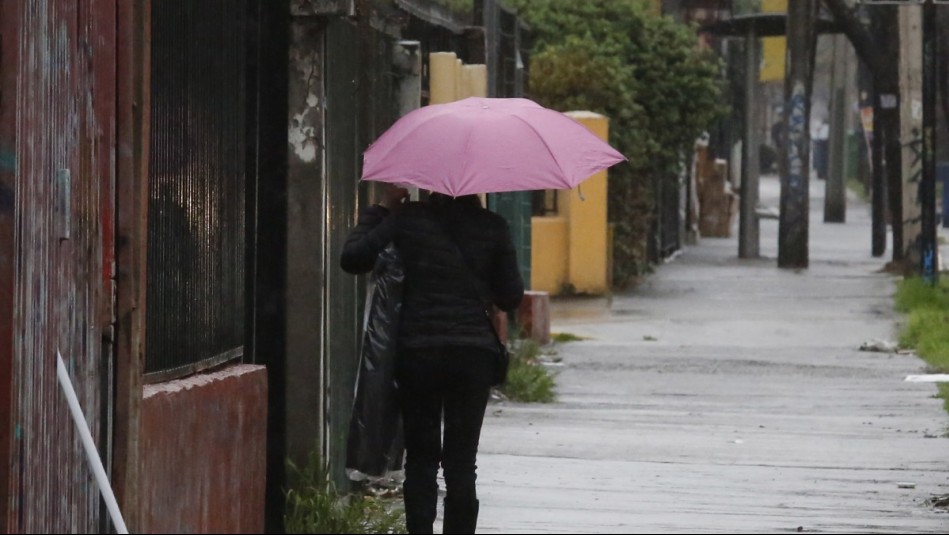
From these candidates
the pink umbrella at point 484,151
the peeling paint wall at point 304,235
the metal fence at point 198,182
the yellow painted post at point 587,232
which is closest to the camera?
the metal fence at point 198,182

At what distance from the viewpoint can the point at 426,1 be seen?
34.5ft

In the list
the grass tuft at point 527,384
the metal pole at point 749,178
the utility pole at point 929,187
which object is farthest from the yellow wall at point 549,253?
the metal pole at point 749,178

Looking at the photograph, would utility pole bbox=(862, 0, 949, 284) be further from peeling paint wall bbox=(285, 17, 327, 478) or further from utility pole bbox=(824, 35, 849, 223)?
utility pole bbox=(824, 35, 849, 223)

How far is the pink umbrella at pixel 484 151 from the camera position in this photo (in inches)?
239

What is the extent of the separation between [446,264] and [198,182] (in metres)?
0.88

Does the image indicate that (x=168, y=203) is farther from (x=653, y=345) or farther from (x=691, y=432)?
(x=653, y=345)

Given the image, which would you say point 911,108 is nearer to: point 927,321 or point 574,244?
point 574,244

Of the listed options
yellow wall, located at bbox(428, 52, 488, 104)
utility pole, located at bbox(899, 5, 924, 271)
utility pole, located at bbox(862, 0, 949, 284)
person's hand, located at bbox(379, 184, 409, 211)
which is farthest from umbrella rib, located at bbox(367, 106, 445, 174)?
utility pole, located at bbox(899, 5, 924, 271)

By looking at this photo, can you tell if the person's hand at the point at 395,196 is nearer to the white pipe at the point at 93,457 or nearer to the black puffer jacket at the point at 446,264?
the black puffer jacket at the point at 446,264

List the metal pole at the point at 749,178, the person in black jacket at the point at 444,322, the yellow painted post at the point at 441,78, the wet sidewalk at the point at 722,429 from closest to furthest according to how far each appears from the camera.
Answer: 1. the person in black jacket at the point at 444,322
2. the wet sidewalk at the point at 722,429
3. the yellow painted post at the point at 441,78
4. the metal pole at the point at 749,178

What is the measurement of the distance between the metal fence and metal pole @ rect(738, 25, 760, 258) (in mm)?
19409

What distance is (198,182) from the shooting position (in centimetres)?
595

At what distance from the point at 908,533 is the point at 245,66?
315 centimetres

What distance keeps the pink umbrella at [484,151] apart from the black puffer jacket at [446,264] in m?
0.12
